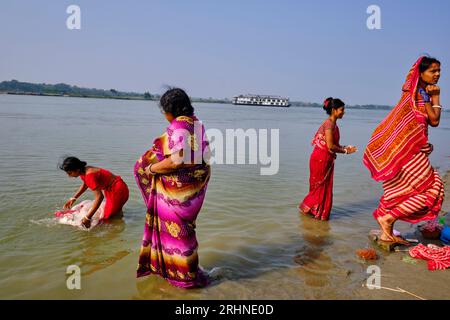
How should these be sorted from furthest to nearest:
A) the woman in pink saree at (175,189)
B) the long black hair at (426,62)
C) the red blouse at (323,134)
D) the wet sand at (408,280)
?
1. the red blouse at (323,134)
2. the long black hair at (426,62)
3. the wet sand at (408,280)
4. the woman in pink saree at (175,189)

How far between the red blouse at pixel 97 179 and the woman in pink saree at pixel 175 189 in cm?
156

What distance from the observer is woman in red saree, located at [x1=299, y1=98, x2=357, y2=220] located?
4992mm

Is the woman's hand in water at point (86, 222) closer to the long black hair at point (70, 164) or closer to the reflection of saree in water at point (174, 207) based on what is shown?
the long black hair at point (70, 164)

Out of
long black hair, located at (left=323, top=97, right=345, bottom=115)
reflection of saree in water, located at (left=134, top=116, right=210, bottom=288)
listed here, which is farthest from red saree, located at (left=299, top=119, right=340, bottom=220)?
reflection of saree in water, located at (left=134, top=116, right=210, bottom=288)

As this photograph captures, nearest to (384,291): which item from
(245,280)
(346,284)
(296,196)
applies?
(346,284)

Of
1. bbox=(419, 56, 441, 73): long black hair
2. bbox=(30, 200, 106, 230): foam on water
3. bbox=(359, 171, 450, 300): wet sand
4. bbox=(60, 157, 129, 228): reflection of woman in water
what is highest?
bbox=(419, 56, 441, 73): long black hair

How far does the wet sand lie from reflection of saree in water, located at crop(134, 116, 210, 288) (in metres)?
1.55

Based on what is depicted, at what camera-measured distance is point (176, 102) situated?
281 centimetres

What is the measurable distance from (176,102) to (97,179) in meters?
2.14

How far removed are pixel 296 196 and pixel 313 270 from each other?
3110mm

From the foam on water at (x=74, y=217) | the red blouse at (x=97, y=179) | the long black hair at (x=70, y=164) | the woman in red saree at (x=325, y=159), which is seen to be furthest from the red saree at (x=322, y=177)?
the long black hair at (x=70, y=164)

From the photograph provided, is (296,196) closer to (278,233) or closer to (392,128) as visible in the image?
(278,233)

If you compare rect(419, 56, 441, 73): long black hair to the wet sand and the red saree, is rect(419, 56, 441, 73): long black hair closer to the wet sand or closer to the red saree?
the red saree

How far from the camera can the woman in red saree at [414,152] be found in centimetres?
375
